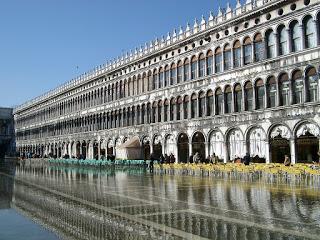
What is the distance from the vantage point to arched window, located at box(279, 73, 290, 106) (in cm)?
3002

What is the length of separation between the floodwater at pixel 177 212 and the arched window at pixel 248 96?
52.6 ft

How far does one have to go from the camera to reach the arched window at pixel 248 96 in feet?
108

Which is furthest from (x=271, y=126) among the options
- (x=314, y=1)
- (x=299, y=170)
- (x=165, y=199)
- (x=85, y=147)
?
(x=85, y=147)

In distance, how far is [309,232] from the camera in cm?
856

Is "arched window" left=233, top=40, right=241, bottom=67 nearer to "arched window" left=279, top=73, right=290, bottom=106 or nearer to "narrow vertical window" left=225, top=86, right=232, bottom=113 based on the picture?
"narrow vertical window" left=225, top=86, right=232, bottom=113

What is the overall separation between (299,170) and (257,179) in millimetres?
2838

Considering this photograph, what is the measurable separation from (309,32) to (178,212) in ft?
72.7

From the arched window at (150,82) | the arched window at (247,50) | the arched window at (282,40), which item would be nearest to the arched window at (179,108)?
the arched window at (150,82)

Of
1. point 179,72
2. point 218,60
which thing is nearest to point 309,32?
point 218,60

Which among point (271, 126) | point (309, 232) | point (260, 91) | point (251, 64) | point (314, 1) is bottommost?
point (309, 232)

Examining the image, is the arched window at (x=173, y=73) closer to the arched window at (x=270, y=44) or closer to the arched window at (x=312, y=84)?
the arched window at (x=270, y=44)

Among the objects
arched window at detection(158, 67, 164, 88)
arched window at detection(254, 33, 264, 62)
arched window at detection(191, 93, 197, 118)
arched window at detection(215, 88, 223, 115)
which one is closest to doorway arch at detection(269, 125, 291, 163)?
arched window at detection(254, 33, 264, 62)

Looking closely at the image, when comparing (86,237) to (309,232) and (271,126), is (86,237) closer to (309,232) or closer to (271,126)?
(309,232)

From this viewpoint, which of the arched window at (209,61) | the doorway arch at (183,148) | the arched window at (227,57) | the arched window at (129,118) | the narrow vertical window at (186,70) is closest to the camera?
the arched window at (227,57)
